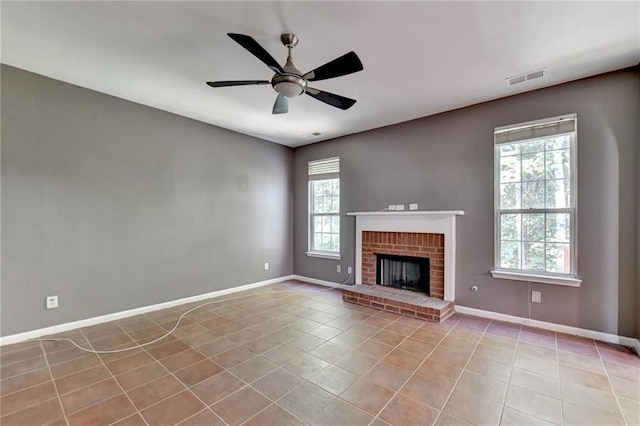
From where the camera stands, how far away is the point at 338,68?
2064mm

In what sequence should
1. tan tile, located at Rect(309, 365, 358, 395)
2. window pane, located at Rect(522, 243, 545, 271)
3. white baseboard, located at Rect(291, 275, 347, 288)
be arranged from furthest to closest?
white baseboard, located at Rect(291, 275, 347, 288) < window pane, located at Rect(522, 243, 545, 271) < tan tile, located at Rect(309, 365, 358, 395)

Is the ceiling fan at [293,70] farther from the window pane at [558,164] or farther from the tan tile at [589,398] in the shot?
the tan tile at [589,398]

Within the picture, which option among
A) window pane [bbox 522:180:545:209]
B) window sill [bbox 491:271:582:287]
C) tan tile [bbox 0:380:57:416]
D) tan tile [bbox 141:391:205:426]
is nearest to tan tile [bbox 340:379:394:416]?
tan tile [bbox 141:391:205:426]

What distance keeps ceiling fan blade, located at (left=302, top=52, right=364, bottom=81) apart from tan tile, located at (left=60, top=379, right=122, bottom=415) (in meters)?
2.74

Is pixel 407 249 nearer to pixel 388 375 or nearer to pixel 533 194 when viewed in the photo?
pixel 533 194

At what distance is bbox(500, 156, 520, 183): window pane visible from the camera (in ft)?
11.1

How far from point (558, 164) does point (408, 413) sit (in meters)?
3.09

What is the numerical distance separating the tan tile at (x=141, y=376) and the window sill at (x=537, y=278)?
3667 millimetres

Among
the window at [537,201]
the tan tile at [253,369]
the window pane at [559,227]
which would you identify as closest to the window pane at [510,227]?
the window at [537,201]

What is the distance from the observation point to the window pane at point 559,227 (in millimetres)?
3064

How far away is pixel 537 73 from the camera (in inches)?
112

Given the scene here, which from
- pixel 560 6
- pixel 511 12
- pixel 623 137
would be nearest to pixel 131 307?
pixel 511 12

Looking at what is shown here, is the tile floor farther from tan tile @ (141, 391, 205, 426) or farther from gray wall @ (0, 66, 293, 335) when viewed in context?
gray wall @ (0, 66, 293, 335)

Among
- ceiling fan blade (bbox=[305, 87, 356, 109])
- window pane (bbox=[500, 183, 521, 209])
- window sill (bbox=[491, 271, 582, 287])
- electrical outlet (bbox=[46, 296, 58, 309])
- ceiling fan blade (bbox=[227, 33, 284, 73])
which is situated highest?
ceiling fan blade (bbox=[227, 33, 284, 73])
